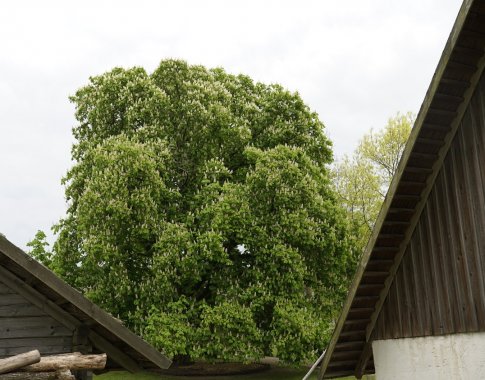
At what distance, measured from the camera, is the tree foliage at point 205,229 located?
2378cm

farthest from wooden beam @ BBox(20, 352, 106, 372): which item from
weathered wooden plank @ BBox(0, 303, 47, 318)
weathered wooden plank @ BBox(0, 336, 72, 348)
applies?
weathered wooden plank @ BBox(0, 303, 47, 318)

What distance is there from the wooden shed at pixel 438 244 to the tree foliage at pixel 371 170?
102 feet

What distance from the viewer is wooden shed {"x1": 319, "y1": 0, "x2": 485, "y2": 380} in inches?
261

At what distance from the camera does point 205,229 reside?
82.1 feet

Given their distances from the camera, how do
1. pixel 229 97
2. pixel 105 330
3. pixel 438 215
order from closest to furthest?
pixel 438 215, pixel 105 330, pixel 229 97

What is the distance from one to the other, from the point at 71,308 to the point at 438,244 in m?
5.17

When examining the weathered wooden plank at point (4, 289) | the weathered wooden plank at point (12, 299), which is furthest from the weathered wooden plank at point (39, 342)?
the weathered wooden plank at point (4, 289)

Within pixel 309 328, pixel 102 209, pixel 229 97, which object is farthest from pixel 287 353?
pixel 229 97

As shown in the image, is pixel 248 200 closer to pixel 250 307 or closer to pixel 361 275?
pixel 250 307

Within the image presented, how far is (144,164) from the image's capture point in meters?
24.5

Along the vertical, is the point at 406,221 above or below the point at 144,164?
below

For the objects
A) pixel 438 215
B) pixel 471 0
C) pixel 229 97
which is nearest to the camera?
pixel 471 0

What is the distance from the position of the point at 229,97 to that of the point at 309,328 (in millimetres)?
11693

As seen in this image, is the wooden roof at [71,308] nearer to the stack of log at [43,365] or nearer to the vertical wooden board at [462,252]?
the stack of log at [43,365]
